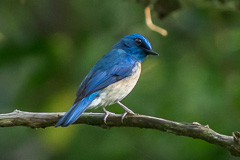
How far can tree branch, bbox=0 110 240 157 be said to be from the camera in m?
3.98

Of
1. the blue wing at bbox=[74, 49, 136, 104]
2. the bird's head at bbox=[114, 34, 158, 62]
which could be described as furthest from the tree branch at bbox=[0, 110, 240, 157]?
the bird's head at bbox=[114, 34, 158, 62]

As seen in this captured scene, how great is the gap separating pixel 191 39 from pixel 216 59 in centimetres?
59

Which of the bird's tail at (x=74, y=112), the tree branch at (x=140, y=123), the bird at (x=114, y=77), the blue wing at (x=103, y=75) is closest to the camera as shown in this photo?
the tree branch at (x=140, y=123)

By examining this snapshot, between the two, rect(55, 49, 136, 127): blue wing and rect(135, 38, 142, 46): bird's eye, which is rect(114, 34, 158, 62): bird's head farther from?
rect(55, 49, 136, 127): blue wing

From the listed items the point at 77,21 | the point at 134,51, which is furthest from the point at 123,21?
the point at 134,51

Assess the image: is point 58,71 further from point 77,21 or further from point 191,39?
point 191,39

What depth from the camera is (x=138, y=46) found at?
5.77m

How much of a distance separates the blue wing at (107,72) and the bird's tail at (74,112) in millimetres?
70

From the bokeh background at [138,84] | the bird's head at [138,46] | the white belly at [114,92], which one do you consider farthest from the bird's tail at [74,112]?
the bokeh background at [138,84]

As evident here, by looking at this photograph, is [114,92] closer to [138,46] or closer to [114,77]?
[114,77]

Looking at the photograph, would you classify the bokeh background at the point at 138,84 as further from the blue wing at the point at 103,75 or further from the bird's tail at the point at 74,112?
the bird's tail at the point at 74,112

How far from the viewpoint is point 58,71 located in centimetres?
673

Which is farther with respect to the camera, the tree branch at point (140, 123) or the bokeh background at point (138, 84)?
the bokeh background at point (138, 84)

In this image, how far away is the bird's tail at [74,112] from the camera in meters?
4.22
